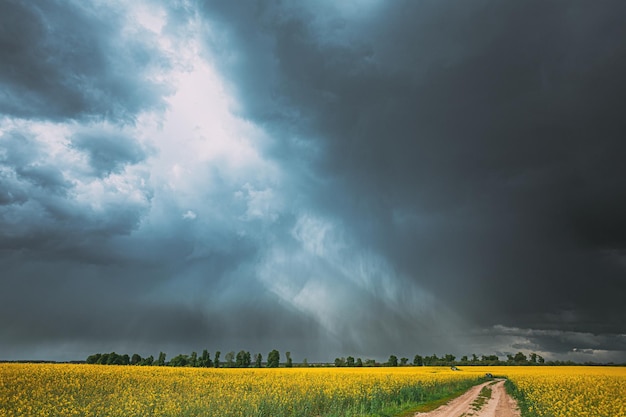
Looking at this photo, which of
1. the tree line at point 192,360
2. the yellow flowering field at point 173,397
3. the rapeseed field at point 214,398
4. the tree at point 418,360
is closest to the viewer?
the yellow flowering field at point 173,397

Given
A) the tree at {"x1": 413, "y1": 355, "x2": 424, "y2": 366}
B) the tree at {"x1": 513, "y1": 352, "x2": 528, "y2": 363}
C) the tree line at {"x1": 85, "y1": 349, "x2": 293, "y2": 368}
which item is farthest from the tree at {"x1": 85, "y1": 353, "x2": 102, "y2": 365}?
the tree at {"x1": 513, "y1": 352, "x2": 528, "y2": 363}

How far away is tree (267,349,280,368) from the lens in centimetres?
11756

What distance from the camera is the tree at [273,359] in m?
118

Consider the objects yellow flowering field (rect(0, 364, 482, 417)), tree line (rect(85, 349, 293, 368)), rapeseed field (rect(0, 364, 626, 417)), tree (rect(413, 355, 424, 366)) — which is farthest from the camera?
tree (rect(413, 355, 424, 366))

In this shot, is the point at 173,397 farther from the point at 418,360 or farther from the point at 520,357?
the point at 520,357

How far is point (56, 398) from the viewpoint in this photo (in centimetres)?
1945

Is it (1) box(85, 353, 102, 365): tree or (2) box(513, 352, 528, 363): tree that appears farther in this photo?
(2) box(513, 352, 528, 363): tree

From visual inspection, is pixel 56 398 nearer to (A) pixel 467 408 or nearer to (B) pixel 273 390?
(B) pixel 273 390

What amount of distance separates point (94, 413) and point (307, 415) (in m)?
11.9

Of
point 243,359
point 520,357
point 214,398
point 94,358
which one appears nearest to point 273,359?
point 243,359

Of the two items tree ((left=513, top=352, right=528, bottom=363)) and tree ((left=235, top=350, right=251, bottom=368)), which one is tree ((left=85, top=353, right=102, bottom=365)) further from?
tree ((left=513, top=352, right=528, bottom=363))

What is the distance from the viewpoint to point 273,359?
118 m

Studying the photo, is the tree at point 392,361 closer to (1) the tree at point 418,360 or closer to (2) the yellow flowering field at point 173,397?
(1) the tree at point 418,360

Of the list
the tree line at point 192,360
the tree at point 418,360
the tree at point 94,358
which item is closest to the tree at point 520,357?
the tree at point 418,360
